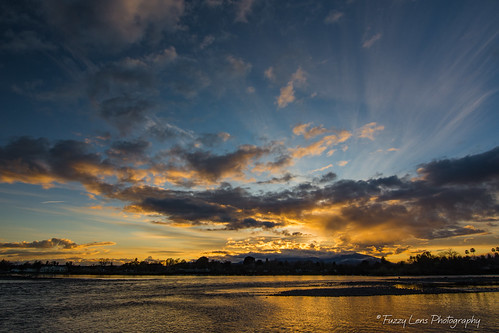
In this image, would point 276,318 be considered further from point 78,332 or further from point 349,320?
point 78,332

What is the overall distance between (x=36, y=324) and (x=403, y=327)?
156 feet

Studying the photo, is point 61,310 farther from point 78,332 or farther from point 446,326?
point 446,326

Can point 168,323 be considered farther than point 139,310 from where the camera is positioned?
No

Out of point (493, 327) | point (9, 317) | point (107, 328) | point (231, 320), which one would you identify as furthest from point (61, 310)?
point (493, 327)

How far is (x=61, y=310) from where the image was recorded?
170ft

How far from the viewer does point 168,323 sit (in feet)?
130

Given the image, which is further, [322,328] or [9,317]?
[9,317]

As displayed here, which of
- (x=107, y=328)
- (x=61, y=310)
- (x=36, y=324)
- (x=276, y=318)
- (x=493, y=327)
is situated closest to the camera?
(x=493, y=327)

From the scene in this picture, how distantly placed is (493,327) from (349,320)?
16.3 meters

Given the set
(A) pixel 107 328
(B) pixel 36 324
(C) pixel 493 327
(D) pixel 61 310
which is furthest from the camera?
(D) pixel 61 310

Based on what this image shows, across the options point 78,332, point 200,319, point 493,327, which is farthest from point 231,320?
point 493,327

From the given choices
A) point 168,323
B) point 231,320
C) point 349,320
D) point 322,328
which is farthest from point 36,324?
point 349,320

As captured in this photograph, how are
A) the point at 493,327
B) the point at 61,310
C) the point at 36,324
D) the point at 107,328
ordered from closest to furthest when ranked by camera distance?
the point at 493,327 < the point at 107,328 < the point at 36,324 < the point at 61,310

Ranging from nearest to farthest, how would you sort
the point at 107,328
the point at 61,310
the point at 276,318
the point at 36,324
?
the point at 107,328, the point at 36,324, the point at 276,318, the point at 61,310
